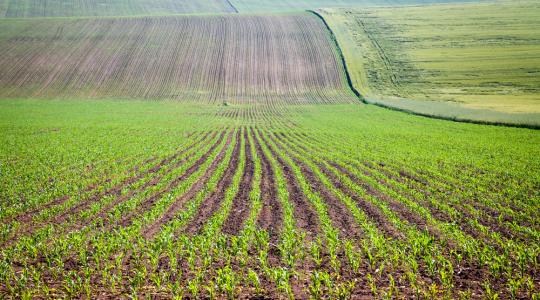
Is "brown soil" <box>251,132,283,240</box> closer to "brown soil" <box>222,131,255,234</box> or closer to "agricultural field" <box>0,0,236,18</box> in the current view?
"brown soil" <box>222,131,255,234</box>

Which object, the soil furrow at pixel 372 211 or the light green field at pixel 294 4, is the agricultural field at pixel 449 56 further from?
the light green field at pixel 294 4

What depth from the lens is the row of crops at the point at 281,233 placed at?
7.84m

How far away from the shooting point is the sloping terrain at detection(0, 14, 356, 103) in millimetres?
61750

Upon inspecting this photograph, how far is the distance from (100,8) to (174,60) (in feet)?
162

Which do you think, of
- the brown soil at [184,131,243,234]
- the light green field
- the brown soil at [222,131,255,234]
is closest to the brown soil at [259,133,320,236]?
the brown soil at [222,131,255,234]

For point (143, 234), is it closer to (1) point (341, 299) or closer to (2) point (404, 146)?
(1) point (341, 299)

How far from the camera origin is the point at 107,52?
235ft

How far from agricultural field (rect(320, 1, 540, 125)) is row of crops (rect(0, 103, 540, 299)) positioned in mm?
25957

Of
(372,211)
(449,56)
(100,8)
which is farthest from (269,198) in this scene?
(100,8)

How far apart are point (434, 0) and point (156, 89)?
11548cm

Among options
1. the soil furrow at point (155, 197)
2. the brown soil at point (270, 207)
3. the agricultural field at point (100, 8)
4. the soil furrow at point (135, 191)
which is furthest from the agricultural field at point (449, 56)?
the agricultural field at point (100, 8)

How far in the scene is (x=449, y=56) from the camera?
66.4 meters

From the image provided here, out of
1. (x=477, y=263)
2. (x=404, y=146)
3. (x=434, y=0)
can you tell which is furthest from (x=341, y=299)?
(x=434, y=0)

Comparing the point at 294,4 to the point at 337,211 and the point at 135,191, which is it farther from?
the point at 337,211
